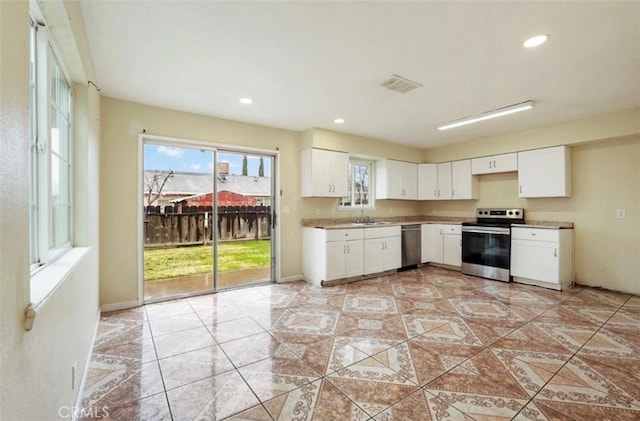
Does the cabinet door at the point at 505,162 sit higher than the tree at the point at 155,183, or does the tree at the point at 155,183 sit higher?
the cabinet door at the point at 505,162

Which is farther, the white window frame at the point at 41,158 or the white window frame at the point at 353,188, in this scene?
the white window frame at the point at 353,188

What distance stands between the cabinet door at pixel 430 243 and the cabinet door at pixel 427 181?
2.24 feet

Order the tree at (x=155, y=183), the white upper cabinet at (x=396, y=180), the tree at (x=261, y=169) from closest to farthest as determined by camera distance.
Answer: the tree at (x=155, y=183) → the tree at (x=261, y=169) → the white upper cabinet at (x=396, y=180)

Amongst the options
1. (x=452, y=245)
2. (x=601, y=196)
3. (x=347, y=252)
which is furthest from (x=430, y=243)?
(x=601, y=196)

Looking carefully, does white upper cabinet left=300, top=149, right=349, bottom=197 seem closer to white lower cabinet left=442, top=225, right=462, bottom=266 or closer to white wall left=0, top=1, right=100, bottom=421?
white lower cabinet left=442, top=225, right=462, bottom=266

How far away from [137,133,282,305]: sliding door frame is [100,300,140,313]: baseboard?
0.06 meters

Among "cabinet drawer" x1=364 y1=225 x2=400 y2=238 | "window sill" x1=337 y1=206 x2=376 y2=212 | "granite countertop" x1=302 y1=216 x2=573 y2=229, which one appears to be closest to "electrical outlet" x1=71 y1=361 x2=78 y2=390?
"granite countertop" x1=302 y1=216 x2=573 y2=229

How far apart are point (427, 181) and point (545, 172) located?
2051 millimetres

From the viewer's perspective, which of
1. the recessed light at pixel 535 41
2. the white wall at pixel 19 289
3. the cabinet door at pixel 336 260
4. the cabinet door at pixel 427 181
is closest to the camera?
the white wall at pixel 19 289

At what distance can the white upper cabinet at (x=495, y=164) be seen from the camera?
4.91 m

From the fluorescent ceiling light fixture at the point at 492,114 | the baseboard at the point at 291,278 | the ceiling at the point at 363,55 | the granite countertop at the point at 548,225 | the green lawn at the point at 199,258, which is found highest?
the ceiling at the point at 363,55

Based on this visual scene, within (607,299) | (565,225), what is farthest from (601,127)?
(607,299)

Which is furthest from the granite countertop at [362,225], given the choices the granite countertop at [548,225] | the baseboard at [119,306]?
the baseboard at [119,306]

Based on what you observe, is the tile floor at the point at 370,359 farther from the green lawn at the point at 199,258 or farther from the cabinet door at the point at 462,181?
the cabinet door at the point at 462,181
